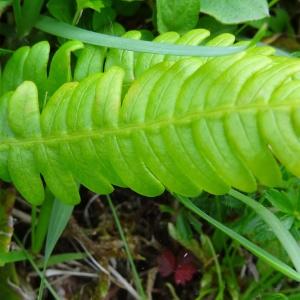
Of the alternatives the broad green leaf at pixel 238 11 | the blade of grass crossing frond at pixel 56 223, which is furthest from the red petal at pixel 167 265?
the broad green leaf at pixel 238 11

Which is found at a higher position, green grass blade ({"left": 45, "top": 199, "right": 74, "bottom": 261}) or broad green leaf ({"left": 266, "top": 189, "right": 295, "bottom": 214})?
broad green leaf ({"left": 266, "top": 189, "right": 295, "bottom": 214})

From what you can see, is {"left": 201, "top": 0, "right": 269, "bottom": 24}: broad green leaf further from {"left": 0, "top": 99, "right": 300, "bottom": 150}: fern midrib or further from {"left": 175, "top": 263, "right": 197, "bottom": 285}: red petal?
{"left": 175, "top": 263, "right": 197, "bottom": 285}: red petal

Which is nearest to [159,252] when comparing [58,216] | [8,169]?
[58,216]

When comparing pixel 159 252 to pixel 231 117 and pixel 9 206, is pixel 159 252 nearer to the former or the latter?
pixel 9 206

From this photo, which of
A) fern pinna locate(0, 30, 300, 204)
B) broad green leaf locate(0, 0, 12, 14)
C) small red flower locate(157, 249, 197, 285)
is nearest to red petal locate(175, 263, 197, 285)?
small red flower locate(157, 249, 197, 285)

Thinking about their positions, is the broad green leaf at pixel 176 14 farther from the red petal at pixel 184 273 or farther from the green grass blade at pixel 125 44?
the red petal at pixel 184 273
